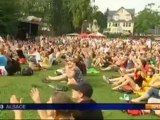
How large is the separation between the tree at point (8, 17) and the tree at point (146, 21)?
211 feet

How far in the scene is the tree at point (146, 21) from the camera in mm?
104438

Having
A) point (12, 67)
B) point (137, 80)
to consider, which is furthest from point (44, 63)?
point (137, 80)

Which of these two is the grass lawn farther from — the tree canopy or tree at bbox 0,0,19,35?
tree at bbox 0,0,19,35

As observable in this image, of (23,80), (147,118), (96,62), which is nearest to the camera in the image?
(147,118)

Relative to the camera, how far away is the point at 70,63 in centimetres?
1291

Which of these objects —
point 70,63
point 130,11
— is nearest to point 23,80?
point 70,63

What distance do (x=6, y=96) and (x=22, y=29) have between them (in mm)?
33069

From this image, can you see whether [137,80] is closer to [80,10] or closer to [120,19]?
[80,10]

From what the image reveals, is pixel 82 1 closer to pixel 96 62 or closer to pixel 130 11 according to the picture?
pixel 96 62

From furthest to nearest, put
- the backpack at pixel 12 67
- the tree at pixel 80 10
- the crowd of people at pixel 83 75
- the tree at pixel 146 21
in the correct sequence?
the tree at pixel 146 21 → the tree at pixel 80 10 → the backpack at pixel 12 67 → the crowd of people at pixel 83 75

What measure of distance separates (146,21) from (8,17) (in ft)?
233

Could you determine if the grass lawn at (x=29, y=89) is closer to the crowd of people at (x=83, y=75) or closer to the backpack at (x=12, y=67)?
the crowd of people at (x=83, y=75)

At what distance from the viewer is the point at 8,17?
41.6 meters

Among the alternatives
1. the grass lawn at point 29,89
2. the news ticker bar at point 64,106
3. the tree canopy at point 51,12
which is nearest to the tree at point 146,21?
the tree canopy at point 51,12
